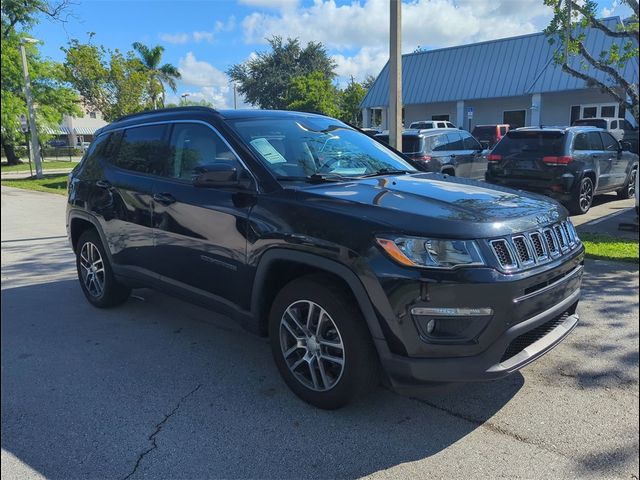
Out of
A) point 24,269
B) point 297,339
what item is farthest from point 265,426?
point 24,269

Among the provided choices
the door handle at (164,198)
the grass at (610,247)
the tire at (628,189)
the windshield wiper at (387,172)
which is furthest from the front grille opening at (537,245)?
the tire at (628,189)

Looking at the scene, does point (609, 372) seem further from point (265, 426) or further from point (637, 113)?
point (637, 113)

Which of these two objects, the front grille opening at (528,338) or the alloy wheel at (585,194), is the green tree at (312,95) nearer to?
the alloy wheel at (585,194)

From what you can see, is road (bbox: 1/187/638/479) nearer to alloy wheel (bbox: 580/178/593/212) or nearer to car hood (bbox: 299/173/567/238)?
car hood (bbox: 299/173/567/238)

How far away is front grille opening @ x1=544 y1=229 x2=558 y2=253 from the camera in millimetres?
3037

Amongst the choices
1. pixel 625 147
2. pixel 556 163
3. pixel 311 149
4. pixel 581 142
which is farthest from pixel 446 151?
pixel 311 149

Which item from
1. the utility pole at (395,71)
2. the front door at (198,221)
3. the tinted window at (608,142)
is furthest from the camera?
the tinted window at (608,142)

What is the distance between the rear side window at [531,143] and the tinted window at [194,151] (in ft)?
25.3

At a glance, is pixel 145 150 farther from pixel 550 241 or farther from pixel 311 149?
pixel 550 241

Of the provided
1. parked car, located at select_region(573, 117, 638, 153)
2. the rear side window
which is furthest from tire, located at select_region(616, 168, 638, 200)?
parked car, located at select_region(573, 117, 638, 153)

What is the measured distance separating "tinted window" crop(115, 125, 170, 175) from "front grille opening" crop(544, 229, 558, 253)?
2.97 metres

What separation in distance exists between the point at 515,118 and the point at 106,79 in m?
22.1

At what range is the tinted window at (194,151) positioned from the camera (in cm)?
377

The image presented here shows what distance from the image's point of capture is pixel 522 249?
282cm
